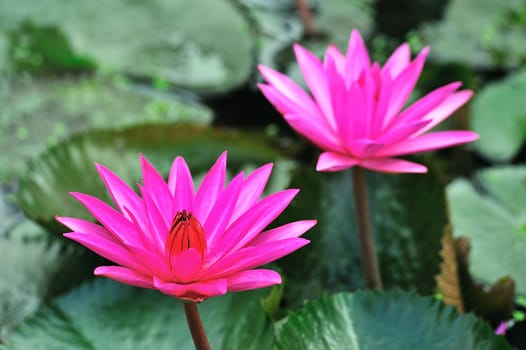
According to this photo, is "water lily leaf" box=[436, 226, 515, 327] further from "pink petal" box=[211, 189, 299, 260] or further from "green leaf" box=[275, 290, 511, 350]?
"pink petal" box=[211, 189, 299, 260]

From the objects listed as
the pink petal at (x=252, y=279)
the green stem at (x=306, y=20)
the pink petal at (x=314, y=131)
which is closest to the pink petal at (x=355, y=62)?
the pink petal at (x=314, y=131)

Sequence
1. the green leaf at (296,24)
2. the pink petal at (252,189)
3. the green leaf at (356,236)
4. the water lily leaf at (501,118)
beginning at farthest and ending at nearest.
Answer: the green leaf at (296,24) → the water lily leaf at (501,118) → the green leaf at (356,236) → the pink petal at (252,189)

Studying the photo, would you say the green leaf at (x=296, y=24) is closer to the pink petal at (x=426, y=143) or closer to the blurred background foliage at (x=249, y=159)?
the blurred background foliage at (x=249, y=159)

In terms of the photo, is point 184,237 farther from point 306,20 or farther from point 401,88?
point 306,20

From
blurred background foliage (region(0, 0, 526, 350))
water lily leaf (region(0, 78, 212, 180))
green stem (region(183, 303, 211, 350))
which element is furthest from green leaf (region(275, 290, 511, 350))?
water lily leaf (region(0, 78, 212, 180))

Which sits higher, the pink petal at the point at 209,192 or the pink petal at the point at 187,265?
the pink petal at the point at 209,192

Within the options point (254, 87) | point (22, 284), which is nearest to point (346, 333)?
point (22, 284)
